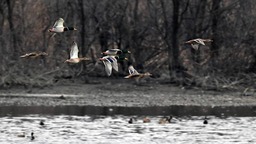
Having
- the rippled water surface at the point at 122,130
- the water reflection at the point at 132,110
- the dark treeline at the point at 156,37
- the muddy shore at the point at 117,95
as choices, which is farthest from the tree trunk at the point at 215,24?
the rippled water surface at the point at 122,130

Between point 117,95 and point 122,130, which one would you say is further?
point 117,95

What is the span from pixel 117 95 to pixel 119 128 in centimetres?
893

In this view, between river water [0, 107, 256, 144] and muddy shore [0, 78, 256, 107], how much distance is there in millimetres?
2654

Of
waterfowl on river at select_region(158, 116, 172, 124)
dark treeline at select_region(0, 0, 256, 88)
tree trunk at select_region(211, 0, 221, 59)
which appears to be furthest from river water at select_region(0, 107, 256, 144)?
tree trunk at select_region(211, 0, 221, 59)

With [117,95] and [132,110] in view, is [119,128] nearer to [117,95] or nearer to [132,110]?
[132,110]

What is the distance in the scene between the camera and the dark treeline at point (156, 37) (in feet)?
115

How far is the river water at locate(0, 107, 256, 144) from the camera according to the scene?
21.6 meters

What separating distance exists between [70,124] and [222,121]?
467 centimetres

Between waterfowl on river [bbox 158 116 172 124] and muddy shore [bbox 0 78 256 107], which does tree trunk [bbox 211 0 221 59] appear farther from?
waterfowl on river [bbox 158 116 172 124]

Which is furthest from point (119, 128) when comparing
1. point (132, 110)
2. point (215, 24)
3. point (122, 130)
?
point (215, 24)

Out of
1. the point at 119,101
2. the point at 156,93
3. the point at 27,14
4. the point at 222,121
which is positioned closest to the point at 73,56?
the point at 222,121

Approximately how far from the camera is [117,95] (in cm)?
3266

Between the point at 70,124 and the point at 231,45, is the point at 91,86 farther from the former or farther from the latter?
the point at 70,124

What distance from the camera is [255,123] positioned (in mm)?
25188
